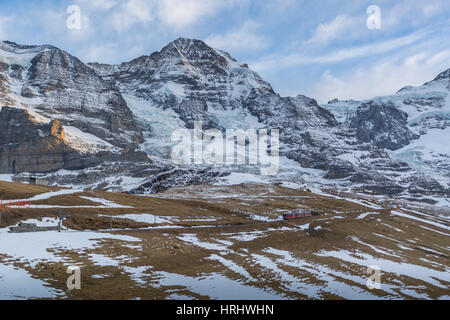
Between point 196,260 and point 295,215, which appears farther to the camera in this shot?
point 295,215

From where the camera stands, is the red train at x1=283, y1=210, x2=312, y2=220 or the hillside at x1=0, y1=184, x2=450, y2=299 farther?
the red train at x1=283, y1=210, x2=312, y2=220

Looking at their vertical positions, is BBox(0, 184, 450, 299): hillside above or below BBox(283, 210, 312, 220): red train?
above

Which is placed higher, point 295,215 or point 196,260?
point 196,260

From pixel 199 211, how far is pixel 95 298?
55.1 m

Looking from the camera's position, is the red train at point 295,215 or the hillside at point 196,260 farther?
the red train at point 295,215

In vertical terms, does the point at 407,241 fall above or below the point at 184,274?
below

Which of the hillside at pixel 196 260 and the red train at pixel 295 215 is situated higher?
the hillside at pixel 196 260

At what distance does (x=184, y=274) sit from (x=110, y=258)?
23.0 feet
